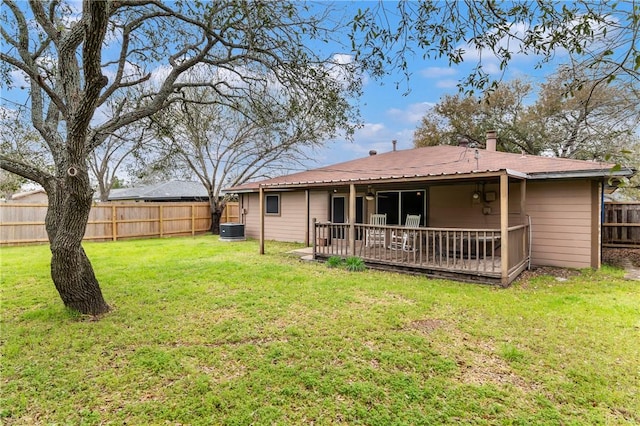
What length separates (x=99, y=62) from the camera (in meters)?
3.62

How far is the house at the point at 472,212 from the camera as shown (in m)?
7.04

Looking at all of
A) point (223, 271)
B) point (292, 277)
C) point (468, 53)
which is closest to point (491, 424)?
point (468, 53)

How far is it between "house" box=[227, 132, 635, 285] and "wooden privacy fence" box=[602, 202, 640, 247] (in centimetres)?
376

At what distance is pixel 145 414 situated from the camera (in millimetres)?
2660

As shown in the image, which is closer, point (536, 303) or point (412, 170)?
point (536, 303)

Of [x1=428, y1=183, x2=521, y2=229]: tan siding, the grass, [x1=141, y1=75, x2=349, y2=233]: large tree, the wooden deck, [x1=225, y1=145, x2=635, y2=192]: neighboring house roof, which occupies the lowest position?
the grass

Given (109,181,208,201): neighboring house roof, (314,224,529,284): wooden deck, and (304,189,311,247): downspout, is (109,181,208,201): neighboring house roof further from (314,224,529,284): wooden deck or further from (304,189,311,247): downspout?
(314,224,529,284): wooden deck

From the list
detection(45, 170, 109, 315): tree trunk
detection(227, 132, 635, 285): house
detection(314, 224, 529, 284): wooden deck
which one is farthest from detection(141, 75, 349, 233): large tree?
detection(45, 170, 109, 315): tree trunk

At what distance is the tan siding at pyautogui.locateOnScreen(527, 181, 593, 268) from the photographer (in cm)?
782

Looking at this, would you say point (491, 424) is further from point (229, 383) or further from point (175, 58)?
point (175, 58)

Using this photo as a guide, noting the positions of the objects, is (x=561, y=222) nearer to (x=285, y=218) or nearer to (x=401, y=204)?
(x=401, y=204)

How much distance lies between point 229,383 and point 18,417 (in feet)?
5.34

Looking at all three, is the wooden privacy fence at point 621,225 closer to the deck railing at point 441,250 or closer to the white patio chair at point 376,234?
the deck railing at point 441,250

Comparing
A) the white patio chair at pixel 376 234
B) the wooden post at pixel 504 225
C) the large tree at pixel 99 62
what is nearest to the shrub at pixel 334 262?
the white patio chair at pixel 376 234
